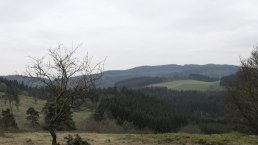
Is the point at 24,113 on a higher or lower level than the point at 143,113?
higher

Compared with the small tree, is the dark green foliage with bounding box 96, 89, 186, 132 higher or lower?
lower

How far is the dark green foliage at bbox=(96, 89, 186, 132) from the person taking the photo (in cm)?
12812

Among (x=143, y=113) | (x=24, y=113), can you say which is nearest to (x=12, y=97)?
(x=24, y=113)

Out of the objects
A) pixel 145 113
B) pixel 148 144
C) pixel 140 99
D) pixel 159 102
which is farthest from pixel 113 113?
pixel 148 144

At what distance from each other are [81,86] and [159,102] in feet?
460

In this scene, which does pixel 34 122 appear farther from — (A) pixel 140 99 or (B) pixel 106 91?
(B) pixel 106 91

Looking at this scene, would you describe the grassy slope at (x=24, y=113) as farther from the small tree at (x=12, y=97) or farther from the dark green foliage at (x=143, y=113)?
the dark green foliage at (x=143, y=113)

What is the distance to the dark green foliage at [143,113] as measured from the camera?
12812 cm

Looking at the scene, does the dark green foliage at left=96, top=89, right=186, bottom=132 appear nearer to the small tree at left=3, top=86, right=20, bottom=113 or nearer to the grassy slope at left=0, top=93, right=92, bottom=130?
the grassy slope at left=0, top=93, right=92, bottom=130

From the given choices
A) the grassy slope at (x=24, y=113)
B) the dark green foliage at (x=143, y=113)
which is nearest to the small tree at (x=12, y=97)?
the grassy slope at (x=24, y=113)

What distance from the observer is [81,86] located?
2225cm

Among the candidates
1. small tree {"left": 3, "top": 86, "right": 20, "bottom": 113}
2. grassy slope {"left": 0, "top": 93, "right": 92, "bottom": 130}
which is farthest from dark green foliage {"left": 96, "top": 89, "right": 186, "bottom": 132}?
small tree {"left": 3, "top": 86, "right": 20, "bottom": 113}

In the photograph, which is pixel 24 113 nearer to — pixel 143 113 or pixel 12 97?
pixel 12 97

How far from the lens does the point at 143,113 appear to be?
13238 centimetres
